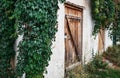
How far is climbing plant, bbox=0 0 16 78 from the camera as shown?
5.96 metres

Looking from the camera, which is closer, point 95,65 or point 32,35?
point 32,35

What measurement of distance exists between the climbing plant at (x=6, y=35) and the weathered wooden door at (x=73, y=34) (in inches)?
125

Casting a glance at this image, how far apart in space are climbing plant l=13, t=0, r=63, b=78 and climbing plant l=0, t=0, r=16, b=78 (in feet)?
0.80

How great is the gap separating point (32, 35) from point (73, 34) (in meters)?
4.04

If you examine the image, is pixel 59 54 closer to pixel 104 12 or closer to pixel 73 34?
pixel 73 34

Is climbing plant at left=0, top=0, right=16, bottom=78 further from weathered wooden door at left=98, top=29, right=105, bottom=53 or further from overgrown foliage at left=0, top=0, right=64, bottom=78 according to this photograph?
weathered wooden door at left=98, top=29, right=105, bottom=53

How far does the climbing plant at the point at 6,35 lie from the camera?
5.96 metres

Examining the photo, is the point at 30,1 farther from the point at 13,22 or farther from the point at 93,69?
the point at 93,69

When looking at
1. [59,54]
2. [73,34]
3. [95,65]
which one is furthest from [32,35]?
[95,65]

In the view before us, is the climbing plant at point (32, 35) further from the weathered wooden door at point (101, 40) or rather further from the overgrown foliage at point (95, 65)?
the weathered wooden door at point (101, 40)

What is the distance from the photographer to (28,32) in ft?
19.0

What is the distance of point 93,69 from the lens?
33.8 feet

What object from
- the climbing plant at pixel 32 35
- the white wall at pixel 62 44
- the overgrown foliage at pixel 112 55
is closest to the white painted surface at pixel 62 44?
the white wall at pixel 62 44

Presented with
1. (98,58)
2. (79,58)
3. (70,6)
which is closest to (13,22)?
(70,6)
